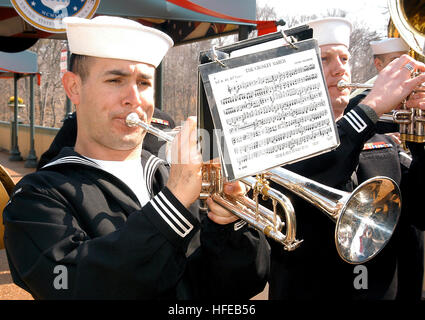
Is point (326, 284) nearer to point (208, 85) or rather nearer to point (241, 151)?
A: point (241, 151)

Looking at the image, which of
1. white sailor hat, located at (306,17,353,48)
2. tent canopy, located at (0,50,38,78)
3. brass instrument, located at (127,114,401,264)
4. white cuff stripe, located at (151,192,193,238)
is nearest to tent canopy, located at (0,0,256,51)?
white sailor hat, located at (306,17,353,48)

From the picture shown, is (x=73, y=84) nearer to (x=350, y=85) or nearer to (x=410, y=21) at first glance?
(x=350, y=85)

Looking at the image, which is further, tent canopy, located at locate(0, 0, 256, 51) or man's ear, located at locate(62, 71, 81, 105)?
tent canopy, located at locate(0, 0, 256, 51)

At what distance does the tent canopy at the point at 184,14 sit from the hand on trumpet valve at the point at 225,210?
3644 mm

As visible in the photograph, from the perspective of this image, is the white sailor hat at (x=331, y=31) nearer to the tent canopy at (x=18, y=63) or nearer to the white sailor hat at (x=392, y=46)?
the white sailor hat at (x=392, y=46)

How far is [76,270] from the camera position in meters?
1.34

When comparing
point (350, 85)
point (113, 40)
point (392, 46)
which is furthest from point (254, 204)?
point (392, 46)

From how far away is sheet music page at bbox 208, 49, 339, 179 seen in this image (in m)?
1.23

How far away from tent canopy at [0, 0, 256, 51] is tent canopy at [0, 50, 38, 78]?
5.96 meters

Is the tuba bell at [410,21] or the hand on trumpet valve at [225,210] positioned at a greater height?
the tuba bell at [410,21]

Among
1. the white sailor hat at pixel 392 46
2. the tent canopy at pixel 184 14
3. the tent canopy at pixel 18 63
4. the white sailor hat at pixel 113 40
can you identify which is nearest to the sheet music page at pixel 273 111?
the white sailor hat at pixel 113 40

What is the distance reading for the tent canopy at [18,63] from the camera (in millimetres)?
11297

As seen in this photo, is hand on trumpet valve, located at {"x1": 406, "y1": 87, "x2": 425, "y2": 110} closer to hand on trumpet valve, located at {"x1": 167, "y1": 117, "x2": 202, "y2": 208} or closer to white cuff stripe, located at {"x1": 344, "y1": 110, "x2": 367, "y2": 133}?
white cuff stripe, located at {"x1": 344, "y1": 110, "x2": 367, "y2": 133}
